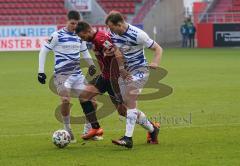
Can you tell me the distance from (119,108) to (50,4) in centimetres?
3865

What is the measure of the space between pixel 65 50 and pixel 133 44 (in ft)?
Answer: 4.63

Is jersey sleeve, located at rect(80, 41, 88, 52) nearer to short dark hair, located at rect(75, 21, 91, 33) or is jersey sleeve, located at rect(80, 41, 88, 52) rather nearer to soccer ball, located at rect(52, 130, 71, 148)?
short dark hair, located at rect(75, 21, 91, 33)

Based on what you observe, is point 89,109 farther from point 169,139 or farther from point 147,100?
point 147,100

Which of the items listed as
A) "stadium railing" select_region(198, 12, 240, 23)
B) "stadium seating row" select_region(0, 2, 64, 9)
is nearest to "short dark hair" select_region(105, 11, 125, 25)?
"stadium railing" select_region(198, 12, 240, 23)

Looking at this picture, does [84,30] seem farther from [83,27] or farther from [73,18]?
[73,18]

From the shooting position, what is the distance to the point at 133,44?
10.7m

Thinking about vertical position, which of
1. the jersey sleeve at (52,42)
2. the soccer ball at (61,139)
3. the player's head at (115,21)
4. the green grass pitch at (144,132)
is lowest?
the green grass pitch at (144,132)

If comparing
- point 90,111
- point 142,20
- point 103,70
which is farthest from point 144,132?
point 142,20

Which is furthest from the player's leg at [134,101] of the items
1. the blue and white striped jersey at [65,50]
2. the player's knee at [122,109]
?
the blue and white striped jersey at [65,50]

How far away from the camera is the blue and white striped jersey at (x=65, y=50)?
11.5m

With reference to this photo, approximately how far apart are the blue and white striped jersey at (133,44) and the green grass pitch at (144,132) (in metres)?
1.22

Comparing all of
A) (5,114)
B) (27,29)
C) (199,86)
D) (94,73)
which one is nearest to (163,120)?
(94,73)

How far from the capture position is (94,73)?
11.9 metres

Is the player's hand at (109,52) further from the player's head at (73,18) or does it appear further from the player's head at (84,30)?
the player's head at (73,18)
